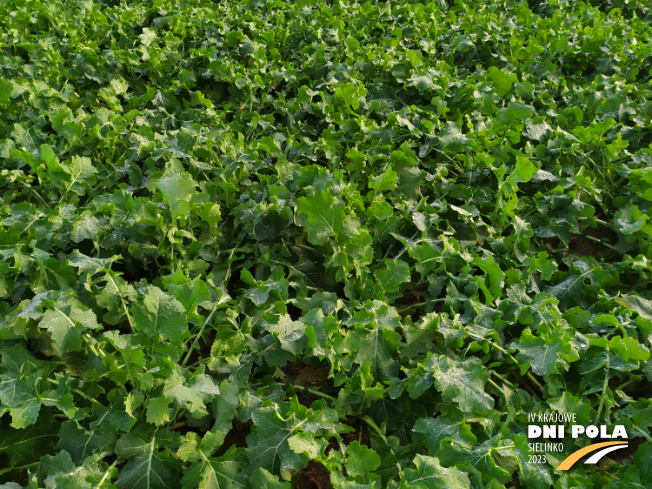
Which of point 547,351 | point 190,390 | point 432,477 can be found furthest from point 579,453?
point 190,390

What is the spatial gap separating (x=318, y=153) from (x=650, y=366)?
2318mm

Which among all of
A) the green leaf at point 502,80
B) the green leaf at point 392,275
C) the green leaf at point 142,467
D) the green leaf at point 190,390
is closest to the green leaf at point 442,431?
the green leaf at point 392,275

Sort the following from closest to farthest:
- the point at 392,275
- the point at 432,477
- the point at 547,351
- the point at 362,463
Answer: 1. the point at 432,477
2. the point at 362,463
3. the point at 547,351
4. the point at 392,275

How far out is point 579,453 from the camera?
208 cm

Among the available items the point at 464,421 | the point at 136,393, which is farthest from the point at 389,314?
the point at 136,393

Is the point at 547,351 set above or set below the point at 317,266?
below

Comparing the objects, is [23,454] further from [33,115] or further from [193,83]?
[193,83]

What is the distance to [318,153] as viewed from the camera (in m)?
3.60

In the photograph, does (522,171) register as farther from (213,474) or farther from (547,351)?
(213,474)

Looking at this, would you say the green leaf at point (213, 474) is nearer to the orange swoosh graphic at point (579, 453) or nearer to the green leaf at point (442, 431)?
the green leaf at point (442, 431)

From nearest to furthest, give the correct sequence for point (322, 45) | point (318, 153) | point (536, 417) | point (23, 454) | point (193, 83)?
point (23, 454)
point (536, 417)
point (318, 153)
point (193, 83)
point (322, 45)

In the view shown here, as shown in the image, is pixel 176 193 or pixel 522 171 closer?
pixel 176 193

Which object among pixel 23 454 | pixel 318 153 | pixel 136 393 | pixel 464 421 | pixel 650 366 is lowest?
pixel 650 366

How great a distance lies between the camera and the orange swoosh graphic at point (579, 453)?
2.02m
